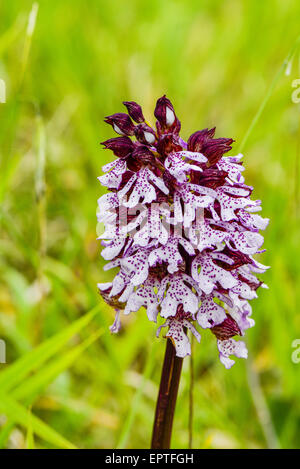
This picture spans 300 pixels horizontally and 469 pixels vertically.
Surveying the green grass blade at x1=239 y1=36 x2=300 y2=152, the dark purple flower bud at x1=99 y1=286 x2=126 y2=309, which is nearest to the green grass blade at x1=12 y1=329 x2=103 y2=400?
the dark purple flower bud at x1=99 y1=286 x2=126 y2=309

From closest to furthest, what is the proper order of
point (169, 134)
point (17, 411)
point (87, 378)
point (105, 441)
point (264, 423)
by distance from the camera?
1. point (169, 134)
2. point (17, 411)
3. point (264, 423)
4. point (105, 441)
5. point (87, 378)

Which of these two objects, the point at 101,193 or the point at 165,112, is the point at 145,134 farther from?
the point at 101,193

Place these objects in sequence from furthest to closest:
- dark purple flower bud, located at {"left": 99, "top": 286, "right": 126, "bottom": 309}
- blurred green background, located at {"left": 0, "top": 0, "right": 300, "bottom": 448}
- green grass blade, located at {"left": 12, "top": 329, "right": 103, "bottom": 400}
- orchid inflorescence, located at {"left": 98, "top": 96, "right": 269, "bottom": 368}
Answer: blurred green background, located at {"left": 0, "top": 0, "right": 300, "bottom": 448}, green grass blade, located at {"left": 12, "top": 329, "right": 103, "bottom": 400}, dark purple flower bud, located at {"left": 99, "top": 286, "right": 126, "bottom": 309}, orchid inflorescence, located at {"left": 98, "top": 96, "right": 269, "bottom": 368}

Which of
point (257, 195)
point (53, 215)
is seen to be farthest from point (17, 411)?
point (257, 195)

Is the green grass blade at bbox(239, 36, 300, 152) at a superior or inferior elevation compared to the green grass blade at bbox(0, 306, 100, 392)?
superior

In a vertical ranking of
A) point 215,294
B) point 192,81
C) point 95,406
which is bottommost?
point 215,294

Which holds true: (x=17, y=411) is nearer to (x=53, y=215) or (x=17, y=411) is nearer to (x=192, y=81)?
(x=53, y=215)

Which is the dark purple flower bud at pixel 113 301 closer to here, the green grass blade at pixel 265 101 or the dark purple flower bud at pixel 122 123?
the dark purple flower bud at pixel 122 123

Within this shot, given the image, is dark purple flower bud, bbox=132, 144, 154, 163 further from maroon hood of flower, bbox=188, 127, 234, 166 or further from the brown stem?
the brown stem
